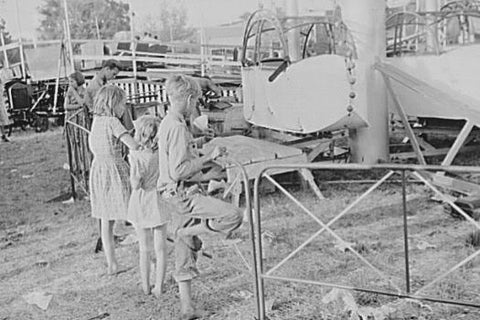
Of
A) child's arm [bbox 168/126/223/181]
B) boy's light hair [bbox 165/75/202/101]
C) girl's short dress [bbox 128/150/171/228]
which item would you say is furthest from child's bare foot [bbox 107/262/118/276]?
boy's light hair [bbox 165/75/202/101]

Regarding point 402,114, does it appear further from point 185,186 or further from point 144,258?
point 185,186

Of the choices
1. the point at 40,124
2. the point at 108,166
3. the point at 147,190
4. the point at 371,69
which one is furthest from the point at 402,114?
the point at 40,124

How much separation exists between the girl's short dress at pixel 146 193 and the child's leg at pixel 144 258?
0.12 meters

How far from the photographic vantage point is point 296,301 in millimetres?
4551

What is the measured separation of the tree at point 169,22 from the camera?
136 feet

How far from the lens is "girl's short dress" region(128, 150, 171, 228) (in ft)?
15.2

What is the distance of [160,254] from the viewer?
4.73 metres

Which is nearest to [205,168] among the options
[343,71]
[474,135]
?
[343,71]

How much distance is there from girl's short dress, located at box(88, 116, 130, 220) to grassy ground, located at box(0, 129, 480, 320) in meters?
0.60

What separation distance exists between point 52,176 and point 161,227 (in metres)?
6.21

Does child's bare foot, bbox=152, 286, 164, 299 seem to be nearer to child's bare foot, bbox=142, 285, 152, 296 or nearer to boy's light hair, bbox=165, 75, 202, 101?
child's bare foot, bbox=142, 285, 152, 296

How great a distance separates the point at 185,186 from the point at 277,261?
163 cm

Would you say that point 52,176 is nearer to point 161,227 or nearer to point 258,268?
point 161,227

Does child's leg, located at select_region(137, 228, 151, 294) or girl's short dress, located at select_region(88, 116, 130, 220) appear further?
girl's short dress, located at select_region(88, 116, 130, 220)
